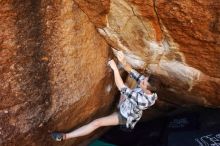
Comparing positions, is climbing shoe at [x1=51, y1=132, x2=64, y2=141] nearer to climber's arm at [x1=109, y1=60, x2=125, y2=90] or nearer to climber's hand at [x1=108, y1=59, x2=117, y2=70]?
climber's arm at [x1=109, y1=60, x2=125, y2=90]

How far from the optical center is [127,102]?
4.60 m

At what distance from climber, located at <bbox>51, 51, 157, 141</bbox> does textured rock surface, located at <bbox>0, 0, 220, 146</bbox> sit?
Result: 12 centimetres

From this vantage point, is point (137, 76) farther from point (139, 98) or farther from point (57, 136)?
point (57, 136)

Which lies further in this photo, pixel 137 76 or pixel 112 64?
pixel 112 64

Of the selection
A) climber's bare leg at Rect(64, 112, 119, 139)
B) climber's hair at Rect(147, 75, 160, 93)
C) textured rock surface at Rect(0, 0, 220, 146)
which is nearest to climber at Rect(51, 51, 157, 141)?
climber's bare leg at Rect(64, 112, 119, 139)

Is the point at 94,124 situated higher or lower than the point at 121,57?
lower

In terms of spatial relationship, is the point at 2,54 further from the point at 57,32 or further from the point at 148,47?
the point at 148,47

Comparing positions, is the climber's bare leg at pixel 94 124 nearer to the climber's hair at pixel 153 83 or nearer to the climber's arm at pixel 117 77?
the climber's arm at pixel 117 77

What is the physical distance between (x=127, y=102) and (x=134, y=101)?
0.15 m

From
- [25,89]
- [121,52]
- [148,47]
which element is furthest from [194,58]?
Answer: [25,89]

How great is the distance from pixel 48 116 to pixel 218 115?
96.0 inches

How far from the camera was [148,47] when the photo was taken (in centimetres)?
453

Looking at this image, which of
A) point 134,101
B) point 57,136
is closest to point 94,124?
point 57,136

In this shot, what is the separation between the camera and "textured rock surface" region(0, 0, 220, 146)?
389cm
